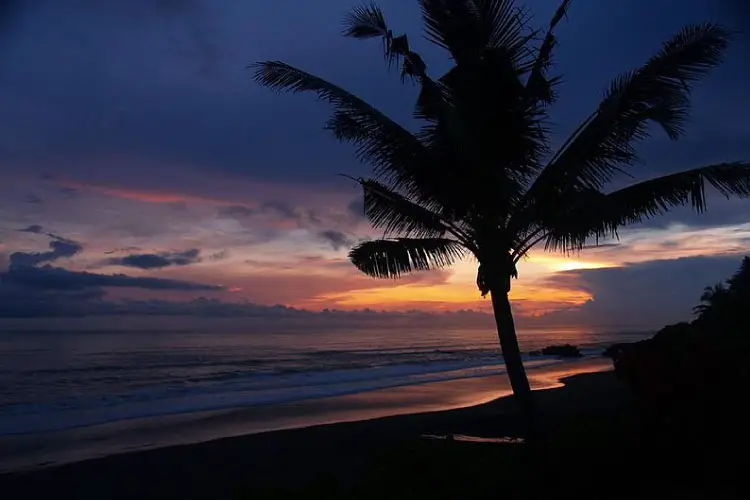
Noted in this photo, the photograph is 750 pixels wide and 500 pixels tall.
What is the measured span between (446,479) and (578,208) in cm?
487

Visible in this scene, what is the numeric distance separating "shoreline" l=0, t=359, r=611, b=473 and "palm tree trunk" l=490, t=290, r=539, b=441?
7701 millimetres

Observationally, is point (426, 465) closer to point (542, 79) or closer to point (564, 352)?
point (542, 79)

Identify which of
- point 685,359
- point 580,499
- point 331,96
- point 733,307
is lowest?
point 580,499

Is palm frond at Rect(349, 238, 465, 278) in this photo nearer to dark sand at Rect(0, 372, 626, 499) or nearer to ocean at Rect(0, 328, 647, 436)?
dark sand at Rect(0, 372, 626, 499)

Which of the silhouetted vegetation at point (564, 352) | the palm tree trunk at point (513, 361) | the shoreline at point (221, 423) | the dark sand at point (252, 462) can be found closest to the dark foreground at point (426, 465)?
the dark sand at point (252, 462)

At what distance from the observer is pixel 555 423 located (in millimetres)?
15812

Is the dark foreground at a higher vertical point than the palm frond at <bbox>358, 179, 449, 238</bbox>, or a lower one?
lower

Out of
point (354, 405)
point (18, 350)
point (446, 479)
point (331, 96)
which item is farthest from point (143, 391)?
point (18, 350)

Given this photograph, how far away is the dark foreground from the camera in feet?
17.5

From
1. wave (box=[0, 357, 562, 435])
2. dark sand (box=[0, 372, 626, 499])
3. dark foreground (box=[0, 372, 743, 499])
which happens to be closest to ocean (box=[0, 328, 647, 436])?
wave (box=[0, 357, 562, 435])

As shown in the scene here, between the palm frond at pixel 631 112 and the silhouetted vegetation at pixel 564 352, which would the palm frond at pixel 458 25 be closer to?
the palm frond at pixel 631 112

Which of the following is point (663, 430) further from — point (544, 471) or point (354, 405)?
point (354, 405)

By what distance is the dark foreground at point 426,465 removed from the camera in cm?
532

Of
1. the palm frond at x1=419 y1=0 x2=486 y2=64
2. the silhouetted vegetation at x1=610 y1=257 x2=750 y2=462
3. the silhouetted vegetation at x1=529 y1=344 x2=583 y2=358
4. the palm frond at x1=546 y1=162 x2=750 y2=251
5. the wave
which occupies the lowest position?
the wave
